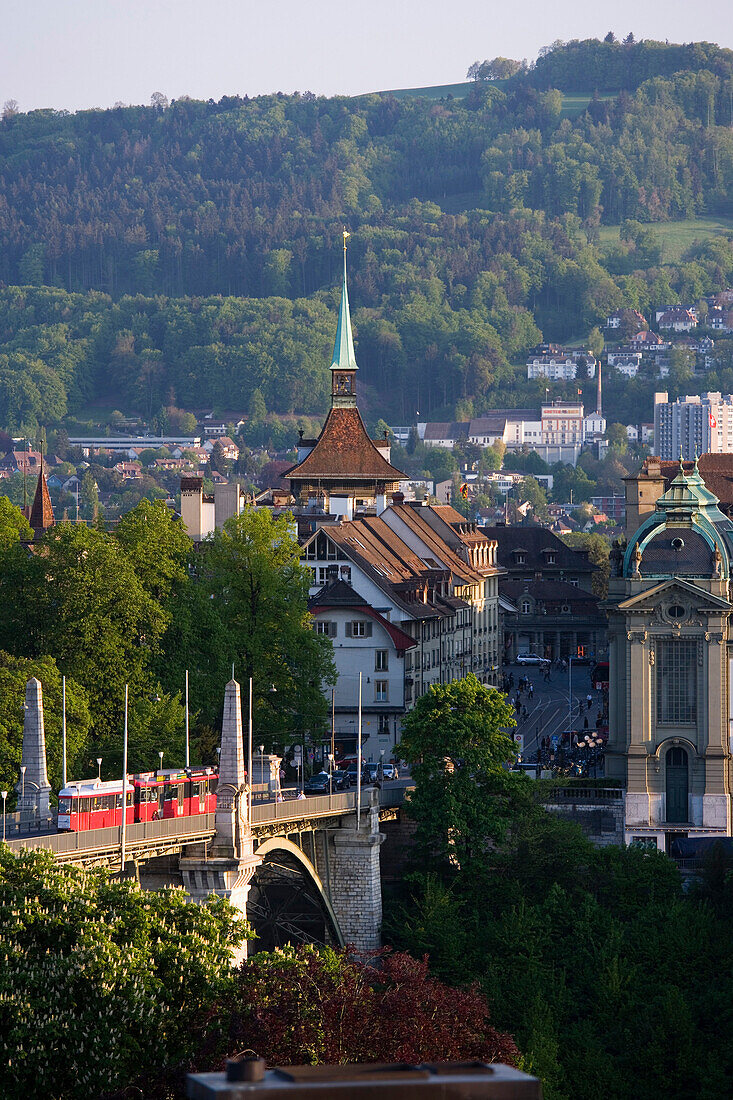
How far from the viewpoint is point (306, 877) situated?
7719 centimetres

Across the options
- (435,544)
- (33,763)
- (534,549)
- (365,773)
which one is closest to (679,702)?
(365,773)

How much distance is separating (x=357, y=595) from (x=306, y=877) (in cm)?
3334

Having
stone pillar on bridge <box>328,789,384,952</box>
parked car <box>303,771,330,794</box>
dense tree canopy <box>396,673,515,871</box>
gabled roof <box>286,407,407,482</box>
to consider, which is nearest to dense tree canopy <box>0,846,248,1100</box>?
stone pillar on bridge <box>328,789,384,952</box>

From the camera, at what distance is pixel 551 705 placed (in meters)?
119

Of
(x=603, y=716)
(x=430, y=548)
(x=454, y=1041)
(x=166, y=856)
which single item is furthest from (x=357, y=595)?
(x=454, y=1041)

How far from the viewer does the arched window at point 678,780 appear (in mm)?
82750

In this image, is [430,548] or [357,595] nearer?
[357,595]

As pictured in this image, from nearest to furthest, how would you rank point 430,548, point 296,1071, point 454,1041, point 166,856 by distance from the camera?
point 296,1071 < point 454,1041 < point 166,856 < point 430,548

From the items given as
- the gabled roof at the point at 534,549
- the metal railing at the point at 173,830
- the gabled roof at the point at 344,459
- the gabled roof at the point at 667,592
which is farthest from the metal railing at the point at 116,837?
the gabled roof at the point at 534,549

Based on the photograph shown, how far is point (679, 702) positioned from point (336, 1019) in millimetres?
28219

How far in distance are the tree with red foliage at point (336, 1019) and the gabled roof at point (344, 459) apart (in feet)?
325

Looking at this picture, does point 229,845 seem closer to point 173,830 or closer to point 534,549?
point 173,830

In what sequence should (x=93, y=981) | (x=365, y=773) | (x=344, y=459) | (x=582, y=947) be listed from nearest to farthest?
(x=93, y=981) < (x=582, y=947) < (x=365, y=773) < (x=344, y=459)

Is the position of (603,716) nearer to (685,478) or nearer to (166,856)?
(685,478)
